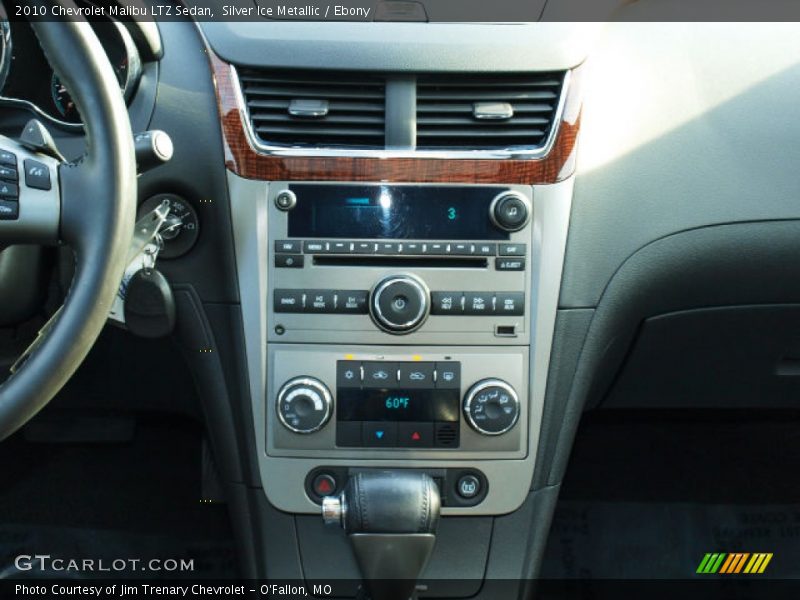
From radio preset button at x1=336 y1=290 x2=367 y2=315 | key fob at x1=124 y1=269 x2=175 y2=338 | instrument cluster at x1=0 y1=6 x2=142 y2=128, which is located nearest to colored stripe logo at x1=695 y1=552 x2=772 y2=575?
radio preset button at x1=336 y1=290 x2=367 y2=315

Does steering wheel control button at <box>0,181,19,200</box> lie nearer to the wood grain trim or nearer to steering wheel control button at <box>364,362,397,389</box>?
the wood grain trim

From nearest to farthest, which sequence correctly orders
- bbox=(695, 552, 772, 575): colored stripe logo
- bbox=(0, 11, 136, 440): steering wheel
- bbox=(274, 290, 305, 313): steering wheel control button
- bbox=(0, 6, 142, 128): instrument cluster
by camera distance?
bbox=(0, 11, 136, 440): steering wheel → bbox=(0, 6, 142, 128): instrument cluster → bbox=(274, 290, 305, 313): steering wheel control button → bbox=(695, 552, 772, 575): colored stripe logo

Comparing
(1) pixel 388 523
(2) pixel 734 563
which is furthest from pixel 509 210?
(2) pixel 734 563

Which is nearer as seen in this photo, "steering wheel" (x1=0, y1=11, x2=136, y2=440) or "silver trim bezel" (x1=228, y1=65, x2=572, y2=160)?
"steering wheel" (x1=0, y1=11, x2=136, y2=440)

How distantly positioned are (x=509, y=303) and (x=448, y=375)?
0.16m

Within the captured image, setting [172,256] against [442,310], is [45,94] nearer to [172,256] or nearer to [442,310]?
[172,256]

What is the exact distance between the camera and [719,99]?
1869 mm

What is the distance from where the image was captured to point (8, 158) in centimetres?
133

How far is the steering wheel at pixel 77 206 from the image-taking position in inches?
51.3

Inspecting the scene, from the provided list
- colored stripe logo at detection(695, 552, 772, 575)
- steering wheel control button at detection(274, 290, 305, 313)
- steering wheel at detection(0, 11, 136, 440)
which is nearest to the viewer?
steering wheel at detection(0, 11, 136, 440)

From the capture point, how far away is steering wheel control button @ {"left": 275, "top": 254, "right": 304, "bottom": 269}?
5.86 feet

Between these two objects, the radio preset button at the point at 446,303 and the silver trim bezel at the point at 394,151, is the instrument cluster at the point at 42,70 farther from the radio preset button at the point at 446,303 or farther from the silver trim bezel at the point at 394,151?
the radio preset button at the point at 446,303

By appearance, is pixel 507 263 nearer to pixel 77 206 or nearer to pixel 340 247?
pixel 340 247

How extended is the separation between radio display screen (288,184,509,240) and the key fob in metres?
0.24
